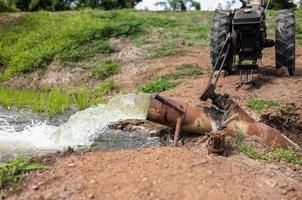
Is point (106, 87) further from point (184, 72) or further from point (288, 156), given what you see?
point (288, 156)

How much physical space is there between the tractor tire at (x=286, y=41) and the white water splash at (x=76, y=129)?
324 cm

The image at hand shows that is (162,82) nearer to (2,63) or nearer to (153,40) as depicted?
(153,40)

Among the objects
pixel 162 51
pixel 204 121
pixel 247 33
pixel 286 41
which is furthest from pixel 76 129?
pixel 162 51

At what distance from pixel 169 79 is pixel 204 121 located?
5314 mm

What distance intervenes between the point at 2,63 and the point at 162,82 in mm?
7853

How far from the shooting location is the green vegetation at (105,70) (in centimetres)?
1553

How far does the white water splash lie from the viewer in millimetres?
8461

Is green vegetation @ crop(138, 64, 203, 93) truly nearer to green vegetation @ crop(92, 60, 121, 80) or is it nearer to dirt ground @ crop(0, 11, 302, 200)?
green vegetation @ crop(92, 60, 121, 80)

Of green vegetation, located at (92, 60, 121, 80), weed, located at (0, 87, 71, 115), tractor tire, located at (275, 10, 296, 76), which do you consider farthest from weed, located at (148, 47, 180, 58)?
tractor tire, located at (275, 10, 296, 76)

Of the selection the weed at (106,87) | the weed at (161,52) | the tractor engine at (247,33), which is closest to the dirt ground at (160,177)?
the tractor engine at (247,33)

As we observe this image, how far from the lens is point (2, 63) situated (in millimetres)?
18844

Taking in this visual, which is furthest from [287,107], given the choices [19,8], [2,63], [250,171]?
[19,8]

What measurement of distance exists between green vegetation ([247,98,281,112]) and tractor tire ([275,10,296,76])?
1.93 meters

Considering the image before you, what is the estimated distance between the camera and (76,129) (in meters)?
9.12
